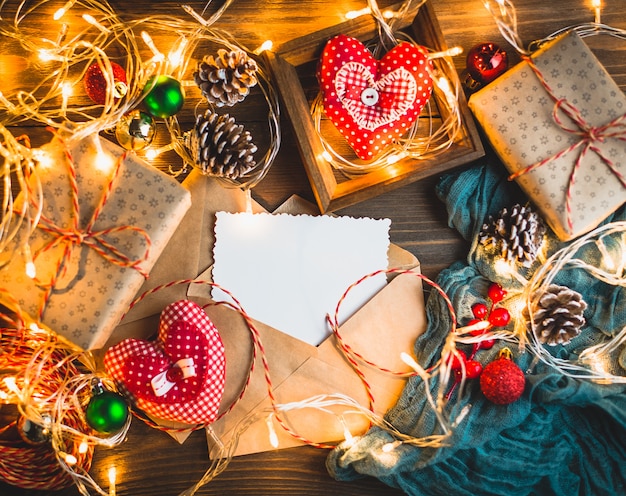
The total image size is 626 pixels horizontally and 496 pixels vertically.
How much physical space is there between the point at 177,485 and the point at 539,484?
29.8 inches

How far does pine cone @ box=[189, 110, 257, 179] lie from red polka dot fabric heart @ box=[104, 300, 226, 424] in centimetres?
28

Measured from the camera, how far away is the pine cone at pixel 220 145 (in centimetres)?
107

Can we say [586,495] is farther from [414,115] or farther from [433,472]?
[414,115]

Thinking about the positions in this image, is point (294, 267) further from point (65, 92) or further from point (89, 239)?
point (65, 92)

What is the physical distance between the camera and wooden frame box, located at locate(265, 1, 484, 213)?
3.52 feet

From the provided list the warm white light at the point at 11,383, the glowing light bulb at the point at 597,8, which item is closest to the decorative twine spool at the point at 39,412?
the warm white light at the point at 11,383

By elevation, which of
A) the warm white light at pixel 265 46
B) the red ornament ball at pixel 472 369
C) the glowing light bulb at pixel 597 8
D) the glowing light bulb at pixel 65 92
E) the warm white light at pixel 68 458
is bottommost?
the warm white light at pixel 68 458

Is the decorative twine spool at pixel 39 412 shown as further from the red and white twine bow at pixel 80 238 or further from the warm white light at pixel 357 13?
the warm white light at pixel 357 13

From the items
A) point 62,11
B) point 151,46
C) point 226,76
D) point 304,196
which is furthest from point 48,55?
point 304,196

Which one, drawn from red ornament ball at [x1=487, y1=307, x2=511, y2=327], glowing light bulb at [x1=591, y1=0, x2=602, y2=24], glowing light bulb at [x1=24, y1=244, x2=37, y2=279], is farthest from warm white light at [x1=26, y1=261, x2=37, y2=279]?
glowing light bulb at [x1=591, y1=0, x2=602, y2=24]

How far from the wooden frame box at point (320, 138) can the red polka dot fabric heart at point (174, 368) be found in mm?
352

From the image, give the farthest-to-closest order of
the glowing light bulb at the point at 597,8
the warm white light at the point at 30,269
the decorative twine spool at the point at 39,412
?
the glowing light bulb at the point at 597,8, the decorative twine spool at the point at 39,412, the warm white light at the point at 30,269

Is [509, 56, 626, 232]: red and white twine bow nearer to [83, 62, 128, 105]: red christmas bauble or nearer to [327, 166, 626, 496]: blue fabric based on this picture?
[327, 166, 626, 496]: blue fabric

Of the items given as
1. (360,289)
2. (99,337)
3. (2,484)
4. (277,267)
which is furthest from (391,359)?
(2,484)
